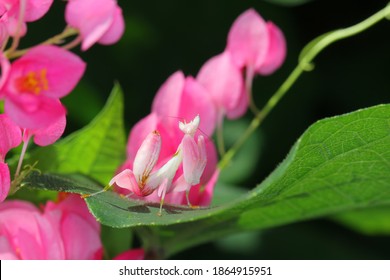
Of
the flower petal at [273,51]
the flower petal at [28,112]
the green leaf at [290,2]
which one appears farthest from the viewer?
the green leaf at [290,2]

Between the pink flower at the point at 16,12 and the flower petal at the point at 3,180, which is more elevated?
the pink flower at the point at 16,12

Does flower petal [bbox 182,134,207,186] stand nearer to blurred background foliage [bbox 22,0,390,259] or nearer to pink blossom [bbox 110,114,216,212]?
pink blossom [bbox 110,114,216,212]

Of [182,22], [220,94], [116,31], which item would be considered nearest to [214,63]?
[220,94]

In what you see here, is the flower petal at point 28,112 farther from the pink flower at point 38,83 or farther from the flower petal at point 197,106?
the flower petal at point 197,106

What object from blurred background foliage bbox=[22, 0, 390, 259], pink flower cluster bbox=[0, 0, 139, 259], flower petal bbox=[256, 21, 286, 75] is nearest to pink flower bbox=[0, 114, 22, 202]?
pink flower cluster bbox=[0, 0, 139, 259]

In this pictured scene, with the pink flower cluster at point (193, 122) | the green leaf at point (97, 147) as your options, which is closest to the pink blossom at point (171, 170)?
the pink flower cluster at point (193, 122)

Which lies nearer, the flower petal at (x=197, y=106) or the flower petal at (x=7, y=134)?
the flower petal at (x=7, y=134)

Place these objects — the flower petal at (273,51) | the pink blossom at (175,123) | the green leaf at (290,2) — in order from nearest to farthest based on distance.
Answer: the pink blossom at (175,123), the flower petal at (273,51), the green leaf at (290,2)

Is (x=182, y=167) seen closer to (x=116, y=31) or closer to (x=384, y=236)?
(x=116, y=31)
